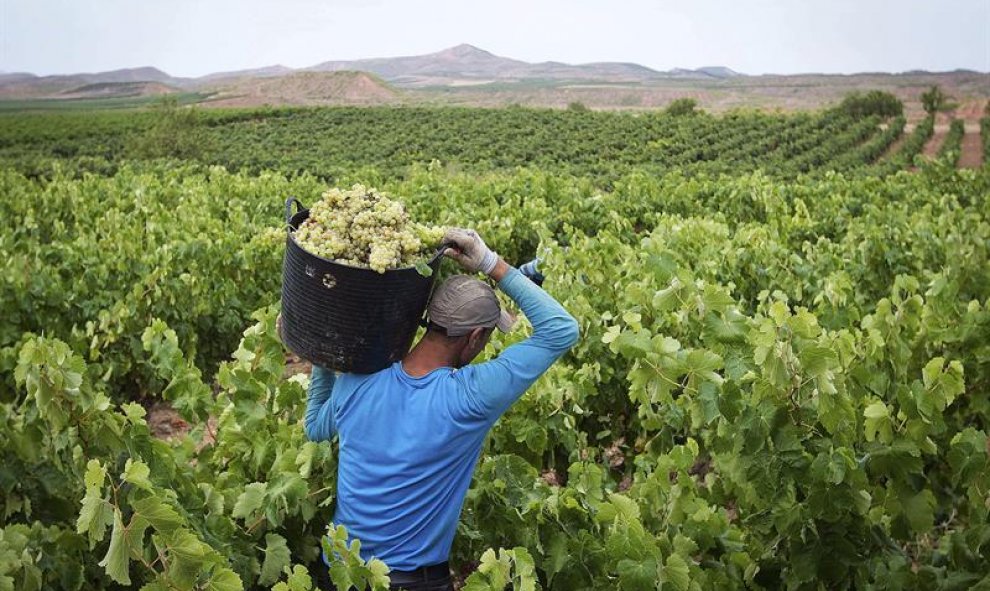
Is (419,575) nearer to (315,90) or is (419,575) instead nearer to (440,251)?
(440,251)

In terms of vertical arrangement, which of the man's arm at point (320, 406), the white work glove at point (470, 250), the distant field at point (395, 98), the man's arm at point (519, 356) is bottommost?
the distant field at point (395, 98)

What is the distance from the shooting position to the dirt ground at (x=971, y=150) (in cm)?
4669

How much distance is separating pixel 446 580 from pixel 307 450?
27.7 inches

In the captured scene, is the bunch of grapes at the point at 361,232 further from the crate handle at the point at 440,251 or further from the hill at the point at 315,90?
the hill at the point at 315,90

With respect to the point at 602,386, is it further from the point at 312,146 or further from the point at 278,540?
the point at 312,146

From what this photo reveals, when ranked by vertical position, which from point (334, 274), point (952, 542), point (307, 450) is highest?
point (334, 274)

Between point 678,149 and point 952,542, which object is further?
point 678,149

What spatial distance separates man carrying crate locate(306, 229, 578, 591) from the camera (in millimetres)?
2520

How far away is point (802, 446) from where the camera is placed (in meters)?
2.91

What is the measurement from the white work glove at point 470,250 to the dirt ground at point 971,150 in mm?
49200

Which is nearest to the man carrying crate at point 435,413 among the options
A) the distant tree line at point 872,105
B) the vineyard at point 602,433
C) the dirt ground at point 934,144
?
the vineyard at point 602,433

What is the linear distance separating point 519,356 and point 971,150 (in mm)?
57825

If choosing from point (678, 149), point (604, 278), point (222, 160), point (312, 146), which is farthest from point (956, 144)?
point (604, 278)

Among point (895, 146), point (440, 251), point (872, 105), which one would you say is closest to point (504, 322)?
point (440, 251)
